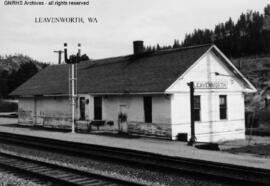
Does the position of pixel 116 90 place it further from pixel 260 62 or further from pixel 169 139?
pixel 260 62

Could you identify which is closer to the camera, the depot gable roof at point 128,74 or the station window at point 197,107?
the depot gable roof at point 128,74

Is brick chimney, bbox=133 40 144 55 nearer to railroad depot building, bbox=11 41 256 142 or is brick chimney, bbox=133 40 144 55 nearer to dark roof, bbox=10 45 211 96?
railroad depot building, bbox=11 41 256 142

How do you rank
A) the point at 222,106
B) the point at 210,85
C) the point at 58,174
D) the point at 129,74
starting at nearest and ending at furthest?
the point at 58,174 < the point at 210,85 < the point at 222,106 < the point at 129,74

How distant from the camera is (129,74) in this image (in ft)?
80.2

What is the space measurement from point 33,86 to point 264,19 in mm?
164034

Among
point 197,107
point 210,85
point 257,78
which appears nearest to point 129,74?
point 197,107

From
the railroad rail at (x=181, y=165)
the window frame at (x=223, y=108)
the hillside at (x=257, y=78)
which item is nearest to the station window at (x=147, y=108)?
the window frame at (x=223, y=108)

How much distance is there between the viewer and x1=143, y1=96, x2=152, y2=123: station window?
21231 millimetres

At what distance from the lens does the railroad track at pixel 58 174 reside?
934 cm

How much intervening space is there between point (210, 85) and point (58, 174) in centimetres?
1394

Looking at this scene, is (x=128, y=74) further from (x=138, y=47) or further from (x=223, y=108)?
(x=223, y=108)

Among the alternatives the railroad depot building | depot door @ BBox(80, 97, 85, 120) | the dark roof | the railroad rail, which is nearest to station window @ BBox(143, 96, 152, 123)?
the railroad depot building

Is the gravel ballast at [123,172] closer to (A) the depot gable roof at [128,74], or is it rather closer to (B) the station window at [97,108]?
(A) the depot gable roof at [128,74]

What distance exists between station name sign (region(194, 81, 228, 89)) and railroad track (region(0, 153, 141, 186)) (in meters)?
11.9
